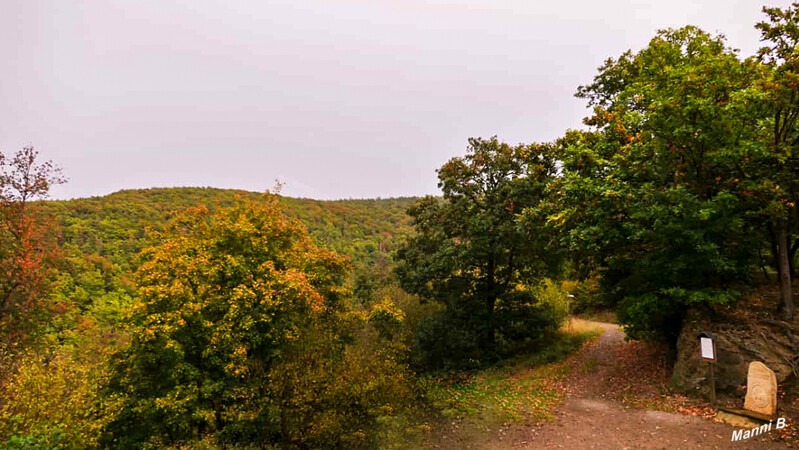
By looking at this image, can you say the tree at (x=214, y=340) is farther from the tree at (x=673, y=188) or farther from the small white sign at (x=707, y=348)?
the small white sign at (x=707, y=348)

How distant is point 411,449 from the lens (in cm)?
994

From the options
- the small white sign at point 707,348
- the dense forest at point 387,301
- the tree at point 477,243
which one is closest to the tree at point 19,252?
the dense forest at point 387,301

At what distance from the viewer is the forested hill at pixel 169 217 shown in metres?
36.7

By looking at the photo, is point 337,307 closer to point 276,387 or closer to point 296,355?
point 296,355

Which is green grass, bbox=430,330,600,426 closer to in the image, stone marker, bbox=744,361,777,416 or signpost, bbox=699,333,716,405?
signpost, bbox=699,333,716,405

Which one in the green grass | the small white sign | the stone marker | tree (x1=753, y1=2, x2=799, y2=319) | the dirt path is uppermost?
tree (x1=753, y1=2, x2=799, y2=319)

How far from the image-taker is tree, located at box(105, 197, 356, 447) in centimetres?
984

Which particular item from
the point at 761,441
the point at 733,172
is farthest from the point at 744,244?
the point at 761,441

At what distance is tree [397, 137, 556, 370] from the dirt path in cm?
594

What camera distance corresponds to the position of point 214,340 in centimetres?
1030

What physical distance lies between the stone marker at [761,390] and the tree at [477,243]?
7997mm

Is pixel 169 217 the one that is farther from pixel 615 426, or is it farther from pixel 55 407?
pixel 615 426

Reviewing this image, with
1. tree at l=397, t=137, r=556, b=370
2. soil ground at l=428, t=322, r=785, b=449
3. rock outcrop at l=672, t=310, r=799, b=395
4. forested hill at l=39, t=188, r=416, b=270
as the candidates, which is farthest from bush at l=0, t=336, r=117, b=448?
rock outcrop at l=672, t=310, r=799, b=395

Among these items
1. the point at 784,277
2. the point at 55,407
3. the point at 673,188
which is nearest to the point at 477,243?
the point at 673,188
